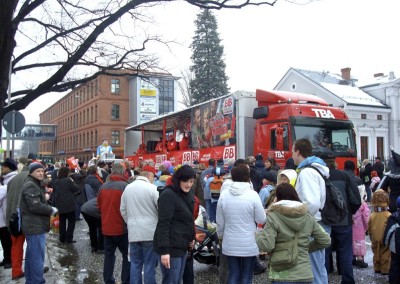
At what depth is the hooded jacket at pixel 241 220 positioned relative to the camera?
4.79 meters

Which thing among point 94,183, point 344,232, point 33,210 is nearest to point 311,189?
point 344,232

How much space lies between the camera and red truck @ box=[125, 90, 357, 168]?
1155 centimetres

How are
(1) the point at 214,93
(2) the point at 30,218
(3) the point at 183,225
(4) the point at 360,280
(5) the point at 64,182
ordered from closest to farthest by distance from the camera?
(3) the point at 183,225
(2) the point at 30,218
(4) the point at 360,280
(5) the point at 64,182
(1) the point at 214,93

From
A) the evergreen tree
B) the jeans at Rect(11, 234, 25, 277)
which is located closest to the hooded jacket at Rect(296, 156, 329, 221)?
the jeans at Rect(11, 234, 25, 277)

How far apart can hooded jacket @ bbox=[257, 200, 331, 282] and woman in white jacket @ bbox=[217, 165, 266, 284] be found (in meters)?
0.75

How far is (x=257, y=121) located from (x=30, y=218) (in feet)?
25.8

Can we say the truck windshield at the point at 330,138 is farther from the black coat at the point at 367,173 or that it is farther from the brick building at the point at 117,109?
the brick building at the point at 117,109

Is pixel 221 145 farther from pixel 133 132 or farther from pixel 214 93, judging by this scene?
pixel 214 93

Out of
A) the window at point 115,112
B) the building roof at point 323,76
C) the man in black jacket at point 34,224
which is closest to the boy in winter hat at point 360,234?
the man in black jacket at point 34,224

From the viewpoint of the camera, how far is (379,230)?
21.9 ft

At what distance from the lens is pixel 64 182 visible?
34.2 feet

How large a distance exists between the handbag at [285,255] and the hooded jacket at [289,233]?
3 centimetres

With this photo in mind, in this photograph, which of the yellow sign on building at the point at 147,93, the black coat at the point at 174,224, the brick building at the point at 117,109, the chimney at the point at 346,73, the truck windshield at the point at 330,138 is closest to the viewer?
the black coat at the point at 174,224

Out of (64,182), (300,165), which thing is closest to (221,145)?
(64,182)
